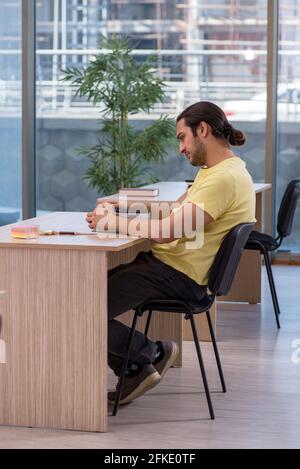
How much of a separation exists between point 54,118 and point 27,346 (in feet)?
Answer: 16.8

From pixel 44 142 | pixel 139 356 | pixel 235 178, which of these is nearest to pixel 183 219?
pixel 235 178

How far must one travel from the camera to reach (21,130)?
875 centimetres

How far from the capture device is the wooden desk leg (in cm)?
374

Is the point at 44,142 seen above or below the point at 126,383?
above

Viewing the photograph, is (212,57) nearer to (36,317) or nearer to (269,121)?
(269,121)

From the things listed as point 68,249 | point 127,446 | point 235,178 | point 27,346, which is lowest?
point 127,446

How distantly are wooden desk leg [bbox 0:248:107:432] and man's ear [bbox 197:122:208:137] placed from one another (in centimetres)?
71

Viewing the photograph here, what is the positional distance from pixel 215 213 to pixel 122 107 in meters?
4.25

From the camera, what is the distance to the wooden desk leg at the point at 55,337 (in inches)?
147
